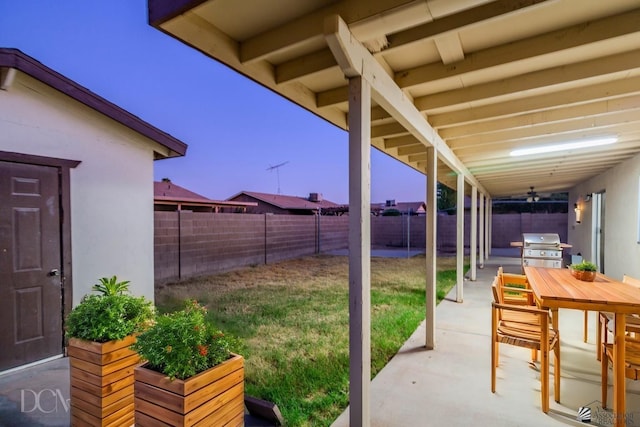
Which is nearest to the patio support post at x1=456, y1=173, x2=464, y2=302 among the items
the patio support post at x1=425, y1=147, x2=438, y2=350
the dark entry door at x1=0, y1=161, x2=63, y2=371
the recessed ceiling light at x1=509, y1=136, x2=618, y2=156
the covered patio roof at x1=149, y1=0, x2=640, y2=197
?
the recessed ceiling light at x1=509, y1=136, x2=618, y2=156

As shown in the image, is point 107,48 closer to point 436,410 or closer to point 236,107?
point 236,107

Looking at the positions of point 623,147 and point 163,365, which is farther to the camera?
point 623,147

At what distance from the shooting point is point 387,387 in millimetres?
2545

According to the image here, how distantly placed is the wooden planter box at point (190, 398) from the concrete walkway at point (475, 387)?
2.85 feet

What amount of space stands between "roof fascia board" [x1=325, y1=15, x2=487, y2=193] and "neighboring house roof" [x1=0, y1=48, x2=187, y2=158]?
9.16ft

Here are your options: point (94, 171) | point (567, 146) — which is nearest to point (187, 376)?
point (94, 171)

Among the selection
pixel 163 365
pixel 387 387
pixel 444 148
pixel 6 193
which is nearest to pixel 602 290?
pixel 387 387

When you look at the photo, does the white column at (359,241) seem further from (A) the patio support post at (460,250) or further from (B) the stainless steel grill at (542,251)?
(B) the stainless steel grill at (542,251)

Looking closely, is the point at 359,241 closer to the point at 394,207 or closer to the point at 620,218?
the point at 620,218

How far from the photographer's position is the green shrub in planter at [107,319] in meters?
1.92

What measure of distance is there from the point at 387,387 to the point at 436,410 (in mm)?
420

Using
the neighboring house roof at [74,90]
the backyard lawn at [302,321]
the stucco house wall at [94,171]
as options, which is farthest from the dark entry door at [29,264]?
the backyard lawn at [302,321]

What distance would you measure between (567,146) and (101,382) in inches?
221

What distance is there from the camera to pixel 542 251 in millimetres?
6691
